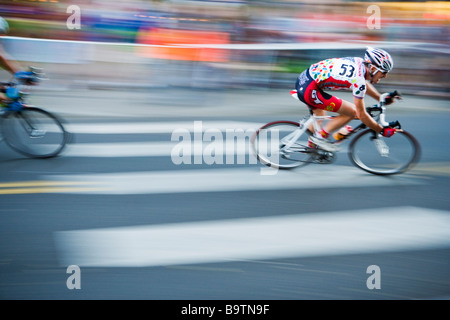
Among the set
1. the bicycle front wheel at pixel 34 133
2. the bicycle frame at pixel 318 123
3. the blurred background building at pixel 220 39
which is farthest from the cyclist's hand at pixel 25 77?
the blurred background building at pixel 220 39

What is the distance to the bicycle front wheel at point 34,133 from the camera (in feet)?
20.5

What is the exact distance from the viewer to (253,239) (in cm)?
450

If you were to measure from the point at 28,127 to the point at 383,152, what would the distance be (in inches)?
188

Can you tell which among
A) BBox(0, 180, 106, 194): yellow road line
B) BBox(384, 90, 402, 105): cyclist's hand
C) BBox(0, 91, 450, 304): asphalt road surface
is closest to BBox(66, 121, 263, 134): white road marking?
BBox(0, 91, 450, 304): asphalt road surface

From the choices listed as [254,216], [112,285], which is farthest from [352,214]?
[112,285]

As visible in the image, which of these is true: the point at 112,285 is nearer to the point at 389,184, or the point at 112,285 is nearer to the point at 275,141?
the point at 275,141

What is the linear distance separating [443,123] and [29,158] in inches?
286

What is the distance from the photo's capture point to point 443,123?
881 centimetres

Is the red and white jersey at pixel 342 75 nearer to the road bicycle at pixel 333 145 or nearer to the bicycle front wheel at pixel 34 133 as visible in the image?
the road bicycle at pixel 333 145

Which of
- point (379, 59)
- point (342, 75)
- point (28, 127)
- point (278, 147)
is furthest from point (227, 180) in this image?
point (28, 127)

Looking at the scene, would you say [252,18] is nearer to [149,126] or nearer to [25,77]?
[149,126]

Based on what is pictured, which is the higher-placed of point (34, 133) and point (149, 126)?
point (149, 126)

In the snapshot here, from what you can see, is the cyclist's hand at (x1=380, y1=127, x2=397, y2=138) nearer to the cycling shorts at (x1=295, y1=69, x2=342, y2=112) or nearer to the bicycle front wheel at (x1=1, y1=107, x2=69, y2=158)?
the cycling shorts at (x1=295, y1=69, x2=342, y2=112)

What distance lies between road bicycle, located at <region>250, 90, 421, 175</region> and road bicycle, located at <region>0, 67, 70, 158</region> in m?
2.70
